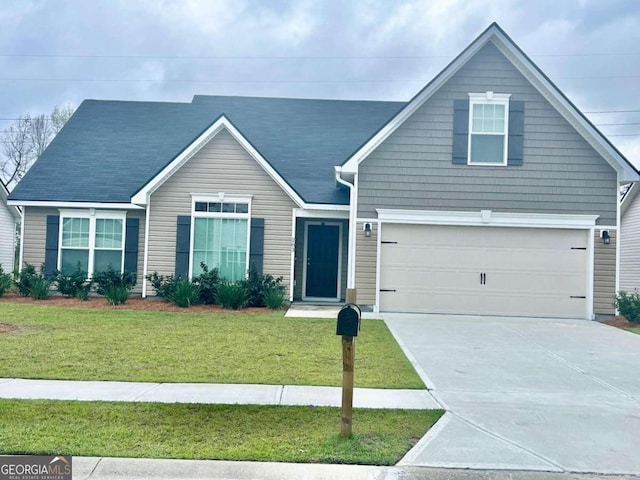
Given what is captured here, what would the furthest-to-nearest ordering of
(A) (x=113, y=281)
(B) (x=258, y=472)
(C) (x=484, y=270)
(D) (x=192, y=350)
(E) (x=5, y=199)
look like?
(E) (x=5, y=199)
(A) (x=113, y=281)
(C) (x=484, y=270)
(D) (x=192, y=350)
(B) (x=258, y=472)

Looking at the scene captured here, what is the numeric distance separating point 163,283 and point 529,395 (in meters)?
10.2

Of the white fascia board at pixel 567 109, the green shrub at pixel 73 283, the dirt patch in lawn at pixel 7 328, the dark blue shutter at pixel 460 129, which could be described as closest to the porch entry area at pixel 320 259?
the dark blue shutter at pixel 460 129

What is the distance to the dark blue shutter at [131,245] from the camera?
48.6 feet

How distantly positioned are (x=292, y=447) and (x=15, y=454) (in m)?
2.18

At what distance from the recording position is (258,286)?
44.2 feet

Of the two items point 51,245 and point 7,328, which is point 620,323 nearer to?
point 7,328

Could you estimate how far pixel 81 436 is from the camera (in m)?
4.52

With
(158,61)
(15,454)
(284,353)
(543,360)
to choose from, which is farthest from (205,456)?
(158,61)

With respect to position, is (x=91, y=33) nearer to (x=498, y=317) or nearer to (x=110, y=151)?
(x=110, y=151)

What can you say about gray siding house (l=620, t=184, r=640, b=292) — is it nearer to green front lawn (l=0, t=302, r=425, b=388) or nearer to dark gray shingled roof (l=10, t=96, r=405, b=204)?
dark gray shingled roof (l=10, t=96, r=405, b=204)

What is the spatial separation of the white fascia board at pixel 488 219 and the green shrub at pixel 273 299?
3.18 m

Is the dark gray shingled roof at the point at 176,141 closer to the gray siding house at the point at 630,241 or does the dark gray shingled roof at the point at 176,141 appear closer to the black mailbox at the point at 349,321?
the gray siding house at the point at 630,241

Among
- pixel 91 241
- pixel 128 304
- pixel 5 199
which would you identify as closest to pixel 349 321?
pixel 128 304

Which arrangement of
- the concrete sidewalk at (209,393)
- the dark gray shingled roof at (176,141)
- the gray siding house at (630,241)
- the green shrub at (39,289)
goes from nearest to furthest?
the concrete sidewalk at (209,393)
the green shrub at (39,289)
the dark gray shingled roof at (176,141)
the gray siding house at (630,241)
